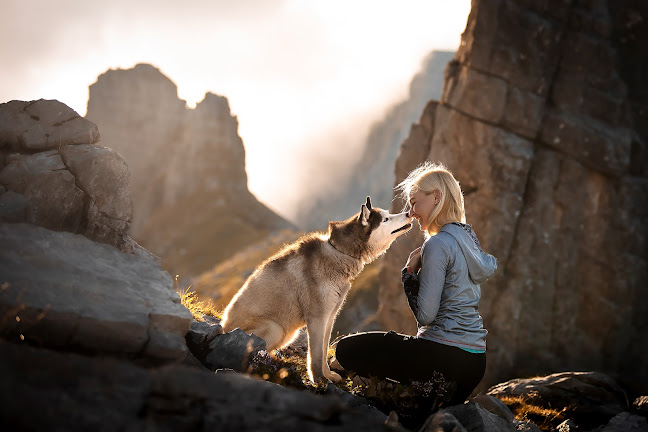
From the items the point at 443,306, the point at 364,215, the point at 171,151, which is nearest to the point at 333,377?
the point at 443,306

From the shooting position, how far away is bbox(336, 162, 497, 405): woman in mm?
6035

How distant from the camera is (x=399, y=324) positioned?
1505 inches

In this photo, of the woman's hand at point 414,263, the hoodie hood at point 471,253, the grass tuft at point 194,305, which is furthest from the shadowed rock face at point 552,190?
the hoodie hood at point 471,253

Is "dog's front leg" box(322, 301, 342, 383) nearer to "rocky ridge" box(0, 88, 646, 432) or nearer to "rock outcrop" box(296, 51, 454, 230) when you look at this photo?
"rocky ridge" box(0, 88, 646, 432)

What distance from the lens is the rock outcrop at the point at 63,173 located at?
6348mm

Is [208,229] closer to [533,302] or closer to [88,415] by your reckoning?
[533,302]

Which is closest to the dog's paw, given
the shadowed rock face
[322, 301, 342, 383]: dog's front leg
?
[322, 301, 342, 383]: dog's front leg

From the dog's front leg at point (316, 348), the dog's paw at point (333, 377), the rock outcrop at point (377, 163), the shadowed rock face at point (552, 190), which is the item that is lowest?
the dog's paw at point (333, 377)

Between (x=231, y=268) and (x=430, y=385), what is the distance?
74952 millimetres

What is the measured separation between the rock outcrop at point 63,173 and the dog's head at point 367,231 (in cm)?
405

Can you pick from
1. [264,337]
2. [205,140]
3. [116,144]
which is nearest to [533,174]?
[264,337]

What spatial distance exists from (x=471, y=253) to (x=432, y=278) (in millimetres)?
710

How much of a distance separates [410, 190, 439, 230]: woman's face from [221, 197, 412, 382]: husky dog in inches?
53.0

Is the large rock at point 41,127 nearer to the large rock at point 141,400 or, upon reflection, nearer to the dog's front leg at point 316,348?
the large rock at point 141,400
